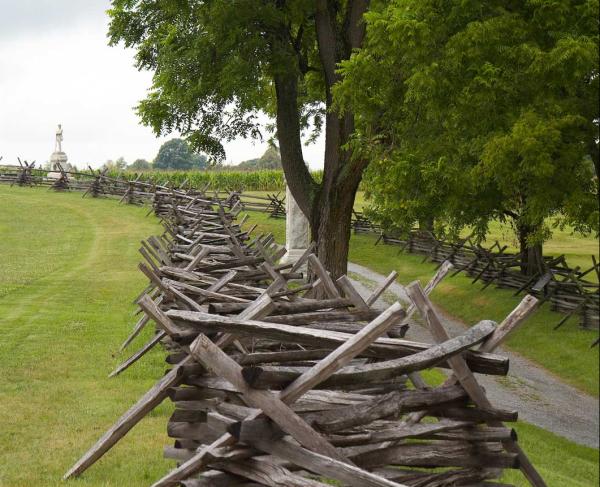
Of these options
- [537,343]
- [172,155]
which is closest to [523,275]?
[537,343]

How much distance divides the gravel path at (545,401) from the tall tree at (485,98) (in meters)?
2.97

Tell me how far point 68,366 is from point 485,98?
8.06 meters

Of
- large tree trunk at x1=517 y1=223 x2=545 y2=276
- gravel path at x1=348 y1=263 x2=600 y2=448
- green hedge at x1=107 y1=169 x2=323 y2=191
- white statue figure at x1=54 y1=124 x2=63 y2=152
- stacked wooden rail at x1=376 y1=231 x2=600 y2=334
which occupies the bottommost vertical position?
gravel path at x1=348 y1=263 x2=600 y2=448

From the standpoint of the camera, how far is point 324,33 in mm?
18859

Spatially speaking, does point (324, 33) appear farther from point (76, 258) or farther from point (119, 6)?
point (76, 258)

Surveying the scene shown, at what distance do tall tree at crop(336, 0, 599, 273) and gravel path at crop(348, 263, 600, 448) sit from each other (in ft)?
9.73

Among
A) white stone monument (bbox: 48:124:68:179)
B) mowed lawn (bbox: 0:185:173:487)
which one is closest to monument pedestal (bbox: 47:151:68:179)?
white stone monument (bbox: 48:124:68:179)

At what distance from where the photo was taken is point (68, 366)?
12.5 metres

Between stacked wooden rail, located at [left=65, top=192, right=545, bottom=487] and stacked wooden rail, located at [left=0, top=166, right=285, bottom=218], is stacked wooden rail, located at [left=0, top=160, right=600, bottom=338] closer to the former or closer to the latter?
stacked wooden rail, located at [left=0, top=166, right=285, bottom=218]

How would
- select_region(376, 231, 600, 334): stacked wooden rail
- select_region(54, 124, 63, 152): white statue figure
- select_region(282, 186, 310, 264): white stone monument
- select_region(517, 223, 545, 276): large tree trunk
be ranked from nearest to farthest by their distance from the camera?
select_region(376, 231, 600, 334): stacked wooden rail
select_region(517, 223, 545, 276): large tree trunk
select_region(282, 186, 310, 264): white stone monument
select_region(54, 124, 63, 152): white statue figure

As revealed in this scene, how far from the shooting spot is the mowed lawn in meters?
8.26

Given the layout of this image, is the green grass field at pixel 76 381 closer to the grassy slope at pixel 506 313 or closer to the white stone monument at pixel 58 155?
the grassy slope at pixel 506 313

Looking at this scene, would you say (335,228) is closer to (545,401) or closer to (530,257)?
(545,401)

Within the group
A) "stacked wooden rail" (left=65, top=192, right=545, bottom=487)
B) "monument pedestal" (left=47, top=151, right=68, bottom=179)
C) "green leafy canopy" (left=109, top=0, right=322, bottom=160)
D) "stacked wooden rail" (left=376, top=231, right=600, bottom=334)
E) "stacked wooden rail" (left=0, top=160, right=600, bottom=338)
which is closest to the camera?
"stacked wooden rail" (left=65, top=192, right=545, bottom=487)
